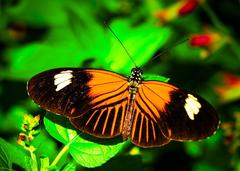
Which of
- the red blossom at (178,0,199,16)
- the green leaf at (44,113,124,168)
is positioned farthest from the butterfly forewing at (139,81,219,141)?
the red blossom at (178,0,199,16)

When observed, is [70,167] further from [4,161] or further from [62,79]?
[62,79]

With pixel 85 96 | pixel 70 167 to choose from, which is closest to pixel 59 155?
pixel 70 167

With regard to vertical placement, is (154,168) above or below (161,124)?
above

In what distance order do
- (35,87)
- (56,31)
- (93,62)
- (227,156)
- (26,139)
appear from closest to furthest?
1. (26,139)
2. (35,87)
3. (93,62)
4. (227,156)
5. (56,31)

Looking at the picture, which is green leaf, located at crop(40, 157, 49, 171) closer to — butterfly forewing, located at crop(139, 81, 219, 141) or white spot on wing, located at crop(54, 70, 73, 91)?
white spot on wing, located at crop(54, 70, 73, 91)

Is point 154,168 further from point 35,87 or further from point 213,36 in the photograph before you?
point 35,87

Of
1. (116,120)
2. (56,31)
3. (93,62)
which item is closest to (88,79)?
(116,120)

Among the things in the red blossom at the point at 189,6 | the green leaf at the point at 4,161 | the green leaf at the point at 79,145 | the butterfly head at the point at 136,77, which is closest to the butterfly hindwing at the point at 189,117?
the butterfly head at the point at 136,77
